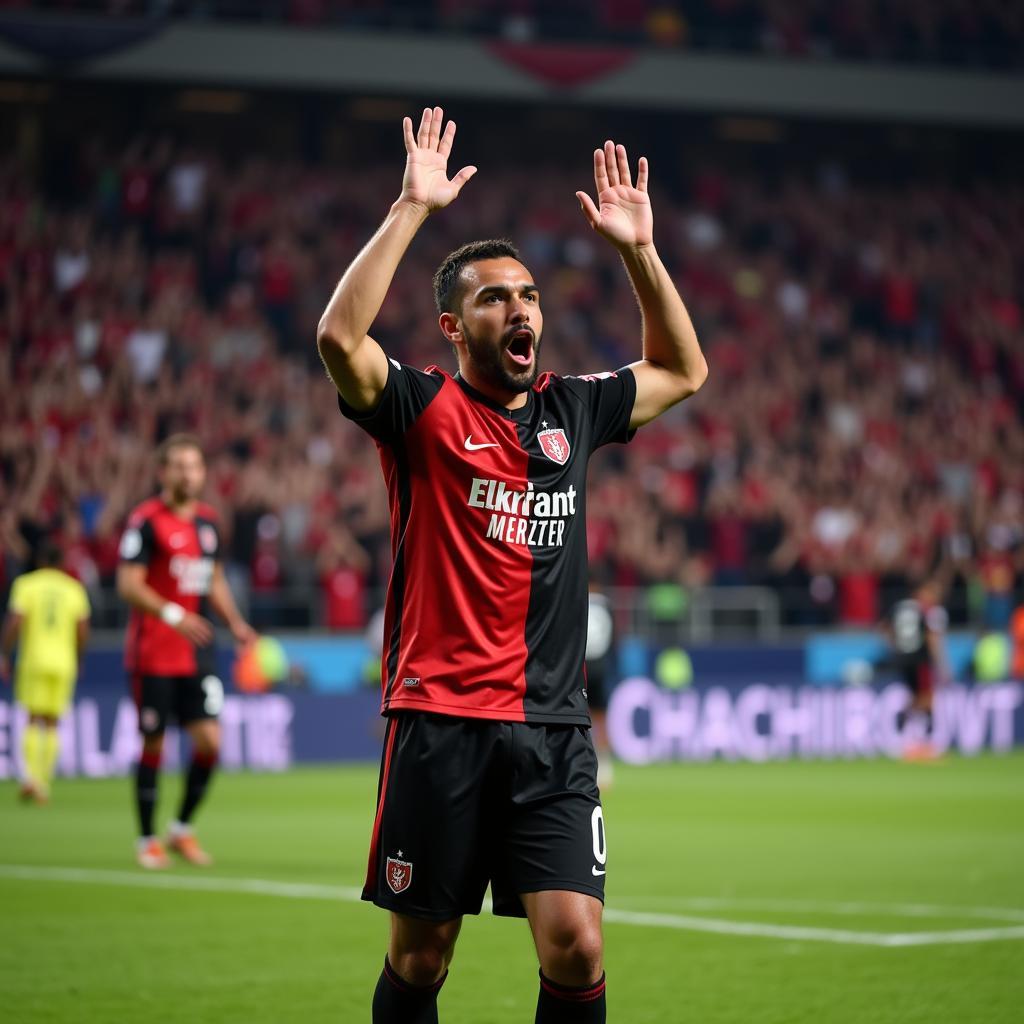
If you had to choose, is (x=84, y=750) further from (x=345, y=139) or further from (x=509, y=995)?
(x=345, y=139)

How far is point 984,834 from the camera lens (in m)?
14.0

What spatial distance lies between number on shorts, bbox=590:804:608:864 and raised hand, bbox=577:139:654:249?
154 cm

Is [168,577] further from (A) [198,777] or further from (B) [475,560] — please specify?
(B) [475,560]

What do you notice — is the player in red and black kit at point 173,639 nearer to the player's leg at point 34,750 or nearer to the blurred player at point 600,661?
the player's leg at point 34,750

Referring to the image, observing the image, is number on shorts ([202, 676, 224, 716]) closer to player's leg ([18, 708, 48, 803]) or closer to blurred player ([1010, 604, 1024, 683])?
player's leg ([18, 708, 48, 803])

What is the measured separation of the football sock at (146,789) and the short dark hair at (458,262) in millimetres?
6985

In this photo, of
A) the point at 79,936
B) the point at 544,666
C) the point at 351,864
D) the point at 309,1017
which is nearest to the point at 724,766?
the point at 351,864

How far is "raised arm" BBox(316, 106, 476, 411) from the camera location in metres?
4.71

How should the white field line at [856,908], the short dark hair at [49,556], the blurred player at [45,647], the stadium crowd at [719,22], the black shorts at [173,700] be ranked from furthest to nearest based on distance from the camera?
the stadium crowd at [719,22] → the blurred player at [45,647] → the short dark hair at [49,556] → the black shorts at [173,700] → the white field line at [856,908]

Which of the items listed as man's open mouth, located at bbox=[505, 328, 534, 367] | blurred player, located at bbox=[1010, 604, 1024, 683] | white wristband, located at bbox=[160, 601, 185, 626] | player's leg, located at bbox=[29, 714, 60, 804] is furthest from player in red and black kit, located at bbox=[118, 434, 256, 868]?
blurred player, located at bbox=[1010, 604, 1024, 683]

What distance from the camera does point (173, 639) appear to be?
11.7 m

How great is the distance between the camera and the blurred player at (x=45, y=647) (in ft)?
54.9

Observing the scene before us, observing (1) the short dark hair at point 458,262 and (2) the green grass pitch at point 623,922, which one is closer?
(1) the short dark hair at point 458,262

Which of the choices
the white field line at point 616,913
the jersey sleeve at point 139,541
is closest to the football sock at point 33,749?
the white field line at point 616,913
